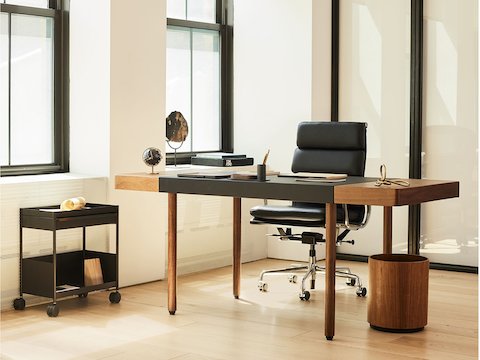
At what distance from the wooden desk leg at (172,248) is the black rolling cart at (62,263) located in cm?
44

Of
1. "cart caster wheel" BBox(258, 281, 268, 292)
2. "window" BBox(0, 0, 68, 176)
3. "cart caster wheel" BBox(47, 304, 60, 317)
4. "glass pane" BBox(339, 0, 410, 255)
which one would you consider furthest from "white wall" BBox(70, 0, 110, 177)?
"glass pane" BBox(339, 0, 410, 255)

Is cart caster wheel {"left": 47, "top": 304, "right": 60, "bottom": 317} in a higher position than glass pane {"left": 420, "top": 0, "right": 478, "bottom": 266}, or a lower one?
lower

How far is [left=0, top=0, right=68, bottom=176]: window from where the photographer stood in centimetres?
545

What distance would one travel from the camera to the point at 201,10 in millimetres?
6875

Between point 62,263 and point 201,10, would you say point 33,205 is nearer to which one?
point 62,263

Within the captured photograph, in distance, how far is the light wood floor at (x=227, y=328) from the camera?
4.23 meters

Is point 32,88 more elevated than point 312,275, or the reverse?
point 32,88

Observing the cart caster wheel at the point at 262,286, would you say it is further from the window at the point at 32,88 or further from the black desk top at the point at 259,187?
the window at the point at 32,88

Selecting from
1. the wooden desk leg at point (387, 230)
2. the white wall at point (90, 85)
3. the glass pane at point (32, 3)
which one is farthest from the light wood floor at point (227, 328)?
the glass pane at point (32, 3)

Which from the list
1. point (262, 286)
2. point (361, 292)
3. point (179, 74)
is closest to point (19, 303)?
point (262, 286)

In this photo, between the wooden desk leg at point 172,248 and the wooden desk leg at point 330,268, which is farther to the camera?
the wooden desk leg at point 172,248

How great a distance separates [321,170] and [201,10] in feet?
6.38

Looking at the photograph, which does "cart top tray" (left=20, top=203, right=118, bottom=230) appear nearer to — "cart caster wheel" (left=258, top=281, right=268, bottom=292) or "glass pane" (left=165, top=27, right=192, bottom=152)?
"cart caster wheel" (left=258, top=281, right=268, bottom=292)

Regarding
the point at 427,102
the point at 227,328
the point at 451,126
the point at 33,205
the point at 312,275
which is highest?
the point at 427,102
